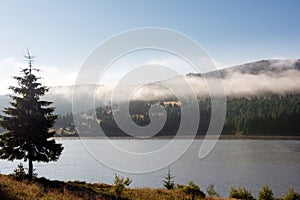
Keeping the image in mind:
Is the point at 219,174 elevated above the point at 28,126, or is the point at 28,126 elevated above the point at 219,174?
the point at 28,126

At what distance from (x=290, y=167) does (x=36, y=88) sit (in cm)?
6909

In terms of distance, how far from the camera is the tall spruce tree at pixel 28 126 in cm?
2875

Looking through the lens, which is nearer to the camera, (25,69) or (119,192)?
(119,192)

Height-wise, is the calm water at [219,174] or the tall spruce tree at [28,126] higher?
the tall spruce tree at [28,126]

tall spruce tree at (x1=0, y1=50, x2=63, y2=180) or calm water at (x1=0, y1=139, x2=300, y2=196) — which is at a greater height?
tall spruce tree at (x1=0, y1=50, x2=63, y2=180)

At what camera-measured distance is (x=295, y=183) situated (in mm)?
58844

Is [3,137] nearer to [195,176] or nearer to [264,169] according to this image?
[195,176]

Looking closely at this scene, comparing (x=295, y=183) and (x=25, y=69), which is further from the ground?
(x=25, y=69)

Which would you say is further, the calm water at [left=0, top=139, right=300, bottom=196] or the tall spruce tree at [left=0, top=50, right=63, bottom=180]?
the calm water at [left=0, top=139, right=300, bottom=196]

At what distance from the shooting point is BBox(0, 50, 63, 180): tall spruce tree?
94.3 feet

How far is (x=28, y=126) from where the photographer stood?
29094mm

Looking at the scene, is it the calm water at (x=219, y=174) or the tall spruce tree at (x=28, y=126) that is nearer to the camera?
the tall spruce tree at (x=28, y=126)

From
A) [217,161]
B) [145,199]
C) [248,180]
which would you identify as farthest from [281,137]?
[145,199]

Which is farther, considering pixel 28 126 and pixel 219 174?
pixel 219 174
